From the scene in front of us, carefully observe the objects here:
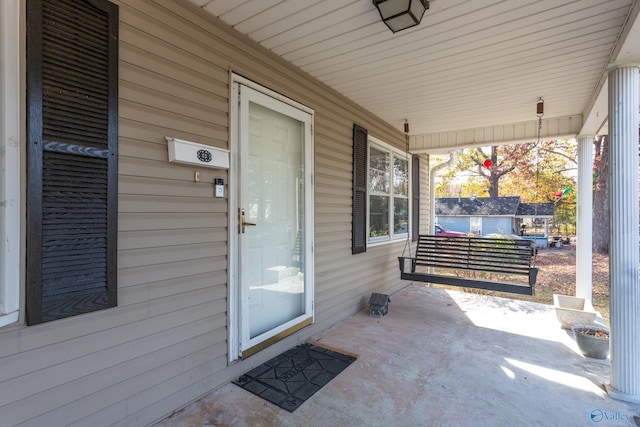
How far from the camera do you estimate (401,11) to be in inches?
79.6

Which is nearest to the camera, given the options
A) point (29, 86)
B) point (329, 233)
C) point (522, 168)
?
point (29, 86)

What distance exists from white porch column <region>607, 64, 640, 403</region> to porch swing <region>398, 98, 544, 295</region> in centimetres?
100

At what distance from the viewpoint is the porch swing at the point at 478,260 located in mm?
3621

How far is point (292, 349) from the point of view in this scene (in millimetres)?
2971

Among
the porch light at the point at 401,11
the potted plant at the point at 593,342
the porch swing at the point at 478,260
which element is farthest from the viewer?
the porch swing at the point at 478,260

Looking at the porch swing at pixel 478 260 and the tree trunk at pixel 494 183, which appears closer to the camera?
the porch swing at pixel 478 260

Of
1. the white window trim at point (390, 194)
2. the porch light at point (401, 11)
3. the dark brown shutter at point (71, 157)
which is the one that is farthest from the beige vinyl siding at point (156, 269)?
the white window trim at point (390, 194)

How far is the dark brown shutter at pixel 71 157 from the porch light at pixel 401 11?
159cm

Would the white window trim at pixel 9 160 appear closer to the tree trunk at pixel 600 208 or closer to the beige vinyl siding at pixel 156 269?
the beige vinyl siding at pixel 156 269

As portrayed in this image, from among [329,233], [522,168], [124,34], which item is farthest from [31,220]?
[522,168]

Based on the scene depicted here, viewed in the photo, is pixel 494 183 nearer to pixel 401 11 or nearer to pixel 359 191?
pixel 359 191

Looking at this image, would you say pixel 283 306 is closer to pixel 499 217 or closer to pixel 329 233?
pixel 329 233

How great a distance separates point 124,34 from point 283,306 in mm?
2381

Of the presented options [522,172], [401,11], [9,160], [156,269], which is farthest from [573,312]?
[522,172]
